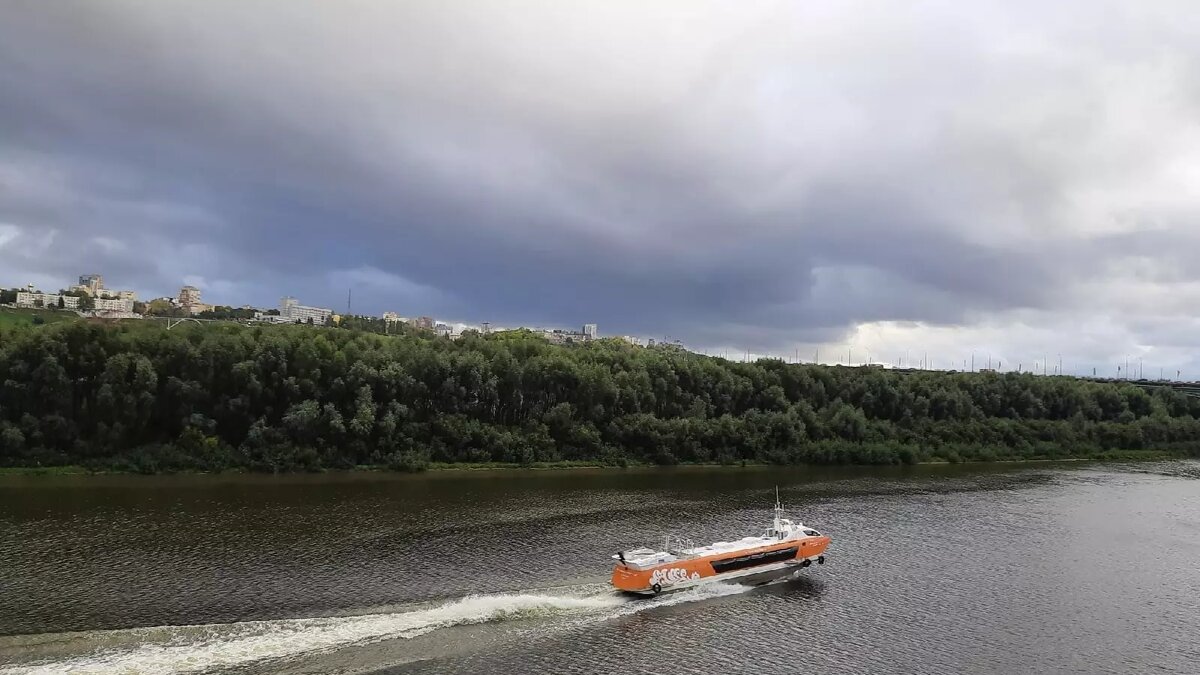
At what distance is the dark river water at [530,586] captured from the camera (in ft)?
94.9

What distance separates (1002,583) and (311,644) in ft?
129

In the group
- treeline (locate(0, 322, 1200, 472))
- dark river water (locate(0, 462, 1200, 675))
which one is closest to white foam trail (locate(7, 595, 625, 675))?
dark river water (locate(0, 462, 1200, 675))

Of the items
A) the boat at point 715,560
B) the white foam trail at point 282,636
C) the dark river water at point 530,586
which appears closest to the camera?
the white foam trail at point 282,636

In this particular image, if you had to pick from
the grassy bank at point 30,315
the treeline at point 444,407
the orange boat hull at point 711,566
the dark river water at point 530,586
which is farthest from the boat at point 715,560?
the grassy bank at point 30,315

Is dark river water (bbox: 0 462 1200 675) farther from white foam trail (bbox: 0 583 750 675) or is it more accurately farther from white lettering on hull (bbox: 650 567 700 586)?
white lettering on hull (bbox: 650 567 700 586)

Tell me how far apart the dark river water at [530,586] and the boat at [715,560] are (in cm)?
99

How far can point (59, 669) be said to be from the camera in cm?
2486

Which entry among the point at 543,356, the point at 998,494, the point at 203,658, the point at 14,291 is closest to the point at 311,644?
the point at 203,658

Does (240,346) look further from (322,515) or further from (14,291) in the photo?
(14,291)

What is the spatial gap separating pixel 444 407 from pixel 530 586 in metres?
49.4

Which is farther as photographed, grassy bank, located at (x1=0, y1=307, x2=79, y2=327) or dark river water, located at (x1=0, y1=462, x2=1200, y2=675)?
grassy bank, located at (x1=0, y1=307, x2=79, y2=327)

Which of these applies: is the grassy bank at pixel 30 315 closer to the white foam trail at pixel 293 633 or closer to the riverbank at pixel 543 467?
the riverbank at pixel 543 467

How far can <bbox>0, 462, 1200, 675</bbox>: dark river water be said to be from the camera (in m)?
28.9

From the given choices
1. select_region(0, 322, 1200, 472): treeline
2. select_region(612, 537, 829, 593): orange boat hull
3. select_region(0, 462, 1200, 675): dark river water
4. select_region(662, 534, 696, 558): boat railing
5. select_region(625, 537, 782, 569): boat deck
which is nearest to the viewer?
select_region(0, 462, 1200, 675): dark river water
